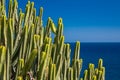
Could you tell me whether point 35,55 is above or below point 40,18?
below

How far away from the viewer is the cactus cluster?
424 cm

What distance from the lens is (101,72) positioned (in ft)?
17.0

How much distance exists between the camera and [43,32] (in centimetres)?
553

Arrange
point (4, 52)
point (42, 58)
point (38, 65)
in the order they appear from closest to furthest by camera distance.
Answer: point (4, 52) < point (42, 58) < point (38, 65)

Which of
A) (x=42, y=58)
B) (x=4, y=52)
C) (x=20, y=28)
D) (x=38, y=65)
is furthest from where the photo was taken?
(x=20, y=28)

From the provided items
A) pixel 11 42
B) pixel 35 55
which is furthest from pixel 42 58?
pixel 11 42

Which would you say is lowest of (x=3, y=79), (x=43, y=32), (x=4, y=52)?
(x=3, y=79)

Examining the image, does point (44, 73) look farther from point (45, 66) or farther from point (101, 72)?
point (101, 72)

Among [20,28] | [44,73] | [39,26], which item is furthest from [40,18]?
[44,73]

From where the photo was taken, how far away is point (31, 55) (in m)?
4.26

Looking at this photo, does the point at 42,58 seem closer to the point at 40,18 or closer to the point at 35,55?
the point at 35,55

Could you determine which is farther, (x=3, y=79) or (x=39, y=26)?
(x=39, y=26)

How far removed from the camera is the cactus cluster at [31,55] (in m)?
4.24

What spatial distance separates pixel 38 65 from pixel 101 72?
103 centimetres
